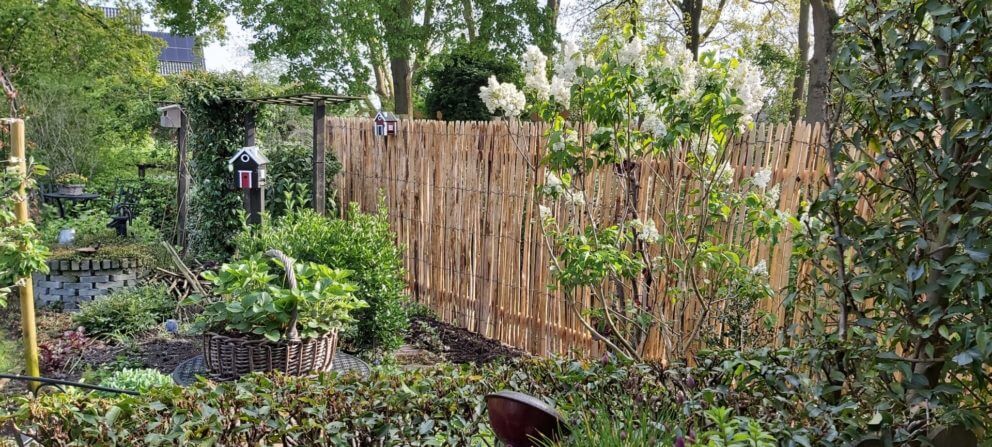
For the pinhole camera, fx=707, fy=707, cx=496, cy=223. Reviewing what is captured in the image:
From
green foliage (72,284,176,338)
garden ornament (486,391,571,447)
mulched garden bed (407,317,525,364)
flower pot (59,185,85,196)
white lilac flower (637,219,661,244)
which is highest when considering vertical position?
white lilac flower (637,219,661,244)

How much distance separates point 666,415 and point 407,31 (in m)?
11.2

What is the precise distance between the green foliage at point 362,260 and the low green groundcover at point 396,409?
245 centimetres

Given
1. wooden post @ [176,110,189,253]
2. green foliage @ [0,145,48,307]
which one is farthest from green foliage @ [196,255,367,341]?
wooden post @ [176,110,189,253]

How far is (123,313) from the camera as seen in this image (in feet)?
17.3

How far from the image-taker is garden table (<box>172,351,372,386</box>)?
3.54 m

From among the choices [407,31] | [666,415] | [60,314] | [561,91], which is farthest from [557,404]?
[407,31]

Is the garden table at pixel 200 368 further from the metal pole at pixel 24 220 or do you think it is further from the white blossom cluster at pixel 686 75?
the white blossom cluster at pixel 686 75

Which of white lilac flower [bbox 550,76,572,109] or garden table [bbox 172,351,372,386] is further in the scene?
garden table [bbox 172,351,372,386]

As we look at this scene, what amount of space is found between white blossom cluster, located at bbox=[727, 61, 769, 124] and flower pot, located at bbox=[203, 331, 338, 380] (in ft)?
7.06

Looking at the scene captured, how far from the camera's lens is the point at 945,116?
1836 mm

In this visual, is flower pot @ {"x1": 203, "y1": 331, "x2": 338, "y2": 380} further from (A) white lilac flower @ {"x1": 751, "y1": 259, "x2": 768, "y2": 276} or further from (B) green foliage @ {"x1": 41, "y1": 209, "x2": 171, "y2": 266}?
(B) green foliage @ {"x1": 41, "y1": 209, "x2": 171, "y2": 266}

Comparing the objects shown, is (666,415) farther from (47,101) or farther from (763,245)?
(47,101)

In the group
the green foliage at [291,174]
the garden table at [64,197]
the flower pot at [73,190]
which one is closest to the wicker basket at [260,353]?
the green foliage at [291,174]

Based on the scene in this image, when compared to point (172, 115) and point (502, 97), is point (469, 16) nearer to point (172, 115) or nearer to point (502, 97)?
point (172, 115)
